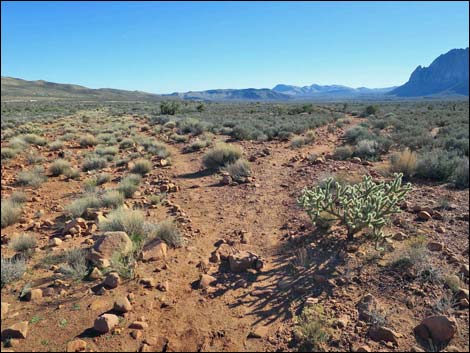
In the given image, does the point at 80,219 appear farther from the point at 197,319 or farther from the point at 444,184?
the point at 444,184

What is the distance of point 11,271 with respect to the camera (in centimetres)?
440

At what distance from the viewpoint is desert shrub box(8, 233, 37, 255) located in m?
5.18

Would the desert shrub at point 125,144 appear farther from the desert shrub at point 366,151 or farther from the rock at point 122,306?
the rock at point 122,306

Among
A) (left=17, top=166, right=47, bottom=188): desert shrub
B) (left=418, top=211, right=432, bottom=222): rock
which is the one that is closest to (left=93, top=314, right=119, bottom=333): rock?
(left=418, top=211, right=432, bottom=222): rock

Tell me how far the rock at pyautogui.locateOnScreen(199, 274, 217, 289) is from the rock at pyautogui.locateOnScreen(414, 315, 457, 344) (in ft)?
8.17

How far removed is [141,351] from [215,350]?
30.0 inches

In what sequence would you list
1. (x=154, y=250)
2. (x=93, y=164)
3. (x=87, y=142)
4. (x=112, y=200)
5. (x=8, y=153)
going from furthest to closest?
1. (x=87, y=142)
2. (x=8, y=153)
3. (x=93, y=164)
4. (x=112, y=200)
5. (x=154, y=250)

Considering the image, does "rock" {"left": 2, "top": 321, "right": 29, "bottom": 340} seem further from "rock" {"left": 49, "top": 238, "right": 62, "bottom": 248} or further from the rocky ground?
"rock" {"left": 49, "top": 238, "right": 62, "bottom": 248}

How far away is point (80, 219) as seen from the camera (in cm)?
617

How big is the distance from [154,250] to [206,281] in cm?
115

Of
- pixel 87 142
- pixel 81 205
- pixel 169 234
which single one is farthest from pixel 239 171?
pixel 87 142

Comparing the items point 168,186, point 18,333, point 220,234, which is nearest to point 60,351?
point 18,333

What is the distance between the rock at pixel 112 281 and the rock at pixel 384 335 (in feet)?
10.5

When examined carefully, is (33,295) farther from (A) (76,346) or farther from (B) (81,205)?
(B) (81,205)
